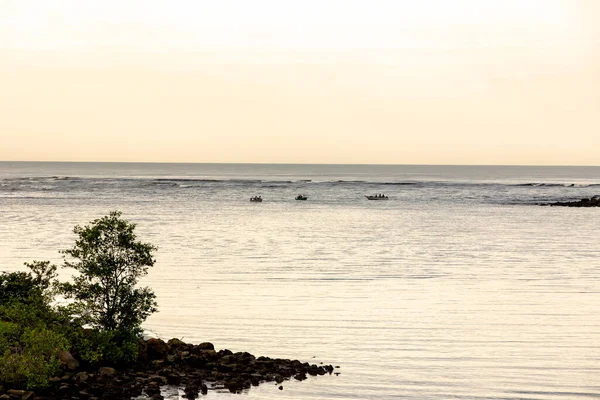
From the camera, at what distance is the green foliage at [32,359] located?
1848 cm

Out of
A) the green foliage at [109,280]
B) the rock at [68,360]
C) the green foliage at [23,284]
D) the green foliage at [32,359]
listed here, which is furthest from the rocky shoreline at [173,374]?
the green foliage at [23,284]

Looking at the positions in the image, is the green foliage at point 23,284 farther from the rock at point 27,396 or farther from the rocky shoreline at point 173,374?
the rock at point 27,396

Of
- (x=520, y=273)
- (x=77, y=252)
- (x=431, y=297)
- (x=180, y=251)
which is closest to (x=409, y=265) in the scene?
(x=520, y=273)

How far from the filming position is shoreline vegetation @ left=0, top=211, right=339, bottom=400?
18688 millimetres

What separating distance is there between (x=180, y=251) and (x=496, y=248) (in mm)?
20738

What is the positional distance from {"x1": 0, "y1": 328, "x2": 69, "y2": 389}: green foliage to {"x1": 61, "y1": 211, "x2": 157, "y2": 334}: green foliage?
2.06m

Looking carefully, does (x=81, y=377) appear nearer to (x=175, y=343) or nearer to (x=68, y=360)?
(x=68, y=360)

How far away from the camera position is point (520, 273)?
4006 centimetres

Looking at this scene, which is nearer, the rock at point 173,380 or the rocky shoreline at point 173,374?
the rocky shoreline at point 173,374

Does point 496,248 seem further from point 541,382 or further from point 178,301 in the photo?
point 541,382

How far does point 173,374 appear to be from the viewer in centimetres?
2000

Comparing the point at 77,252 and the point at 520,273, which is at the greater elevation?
the point at 77,252

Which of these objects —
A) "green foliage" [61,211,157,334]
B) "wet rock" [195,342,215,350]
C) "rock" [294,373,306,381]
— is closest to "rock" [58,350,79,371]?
"green foliage" [61,211,157,334]

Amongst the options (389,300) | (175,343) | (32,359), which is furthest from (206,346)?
(389,300)
